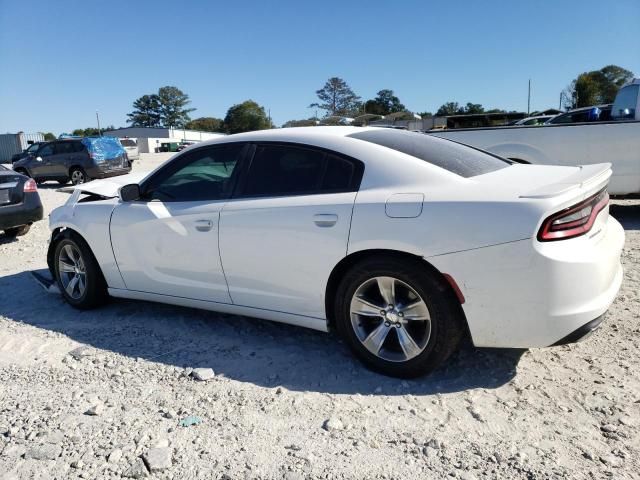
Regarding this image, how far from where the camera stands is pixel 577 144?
707 centimetres

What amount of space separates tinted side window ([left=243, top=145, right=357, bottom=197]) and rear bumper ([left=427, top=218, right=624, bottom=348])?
842mm

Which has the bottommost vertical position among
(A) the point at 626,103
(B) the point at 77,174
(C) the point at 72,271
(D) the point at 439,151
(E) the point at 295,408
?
(E) the point at 295,408

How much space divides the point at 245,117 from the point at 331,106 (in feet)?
58.2

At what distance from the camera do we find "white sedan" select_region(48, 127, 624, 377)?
2.57 m

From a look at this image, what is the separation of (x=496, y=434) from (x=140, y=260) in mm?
2910

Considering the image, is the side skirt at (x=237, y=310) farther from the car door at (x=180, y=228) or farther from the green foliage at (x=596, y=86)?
the green foliage at (x=596, y=86)

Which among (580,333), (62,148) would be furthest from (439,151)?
(62,148)

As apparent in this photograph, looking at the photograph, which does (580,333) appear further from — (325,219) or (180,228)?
(180,228)

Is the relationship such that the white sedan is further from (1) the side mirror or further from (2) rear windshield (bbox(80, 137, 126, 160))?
(2) rear windshield (bbox(80, 137, 126, 160))

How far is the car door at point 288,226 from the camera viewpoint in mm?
3059

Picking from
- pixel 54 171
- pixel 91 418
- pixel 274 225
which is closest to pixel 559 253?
pixel 274 225

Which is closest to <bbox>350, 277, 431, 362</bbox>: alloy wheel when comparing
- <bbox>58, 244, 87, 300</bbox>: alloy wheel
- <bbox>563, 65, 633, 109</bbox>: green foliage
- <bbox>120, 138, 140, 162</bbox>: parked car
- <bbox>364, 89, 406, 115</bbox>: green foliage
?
<bbox>58, 244, 87, 300</bbox>: alloy wheel

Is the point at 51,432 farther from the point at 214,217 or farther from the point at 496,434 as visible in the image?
the point at 496,434

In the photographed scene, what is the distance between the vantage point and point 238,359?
11.2 ft
